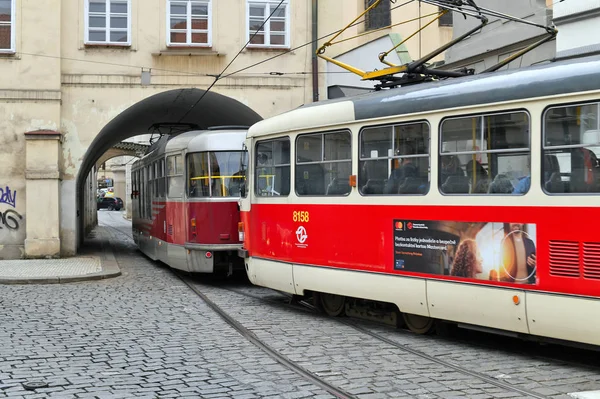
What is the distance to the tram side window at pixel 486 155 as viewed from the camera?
7.74 metres

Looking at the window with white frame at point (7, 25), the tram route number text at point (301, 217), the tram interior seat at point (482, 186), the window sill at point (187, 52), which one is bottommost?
the tram route number text at point (301, 217)

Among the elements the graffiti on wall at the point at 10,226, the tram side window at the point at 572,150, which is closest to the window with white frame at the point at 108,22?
the graffiti on wall at the point at 10,226

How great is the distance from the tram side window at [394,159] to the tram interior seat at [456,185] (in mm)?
270

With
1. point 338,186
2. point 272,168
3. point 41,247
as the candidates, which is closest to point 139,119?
point 41,247

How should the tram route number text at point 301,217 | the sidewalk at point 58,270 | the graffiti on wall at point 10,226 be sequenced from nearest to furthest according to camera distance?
the tram route number text at point 301,217 < the sidewalk at point 58,270 < the graffiti on wall at point 10,226

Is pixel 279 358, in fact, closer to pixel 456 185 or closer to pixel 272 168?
pixel 456 185

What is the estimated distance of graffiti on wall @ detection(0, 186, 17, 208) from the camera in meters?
19.8

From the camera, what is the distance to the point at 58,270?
17.0 m

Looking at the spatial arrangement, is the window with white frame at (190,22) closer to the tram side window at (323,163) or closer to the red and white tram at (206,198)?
the red and white tram at (206,198)

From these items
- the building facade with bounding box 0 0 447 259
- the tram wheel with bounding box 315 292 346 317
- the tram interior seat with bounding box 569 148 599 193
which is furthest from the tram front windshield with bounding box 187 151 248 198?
the tram interior seat with bounding box 569 148 599 193

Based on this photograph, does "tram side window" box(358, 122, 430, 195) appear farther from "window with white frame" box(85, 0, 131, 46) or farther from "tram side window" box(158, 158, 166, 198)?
"window with white frame" box(85, 0, 131, 46)

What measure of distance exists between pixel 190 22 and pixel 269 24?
6.66 feet

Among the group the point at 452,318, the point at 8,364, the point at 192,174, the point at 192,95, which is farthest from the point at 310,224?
the point at 192,95

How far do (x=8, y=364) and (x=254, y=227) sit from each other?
16.4ft
